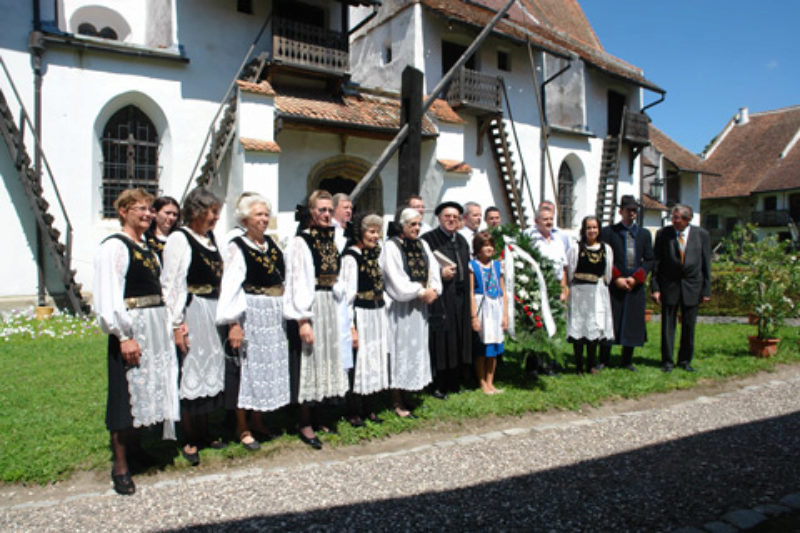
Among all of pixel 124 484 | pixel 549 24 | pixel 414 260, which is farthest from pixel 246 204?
pixel 549 24

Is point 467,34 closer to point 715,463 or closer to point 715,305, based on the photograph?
point 715,305

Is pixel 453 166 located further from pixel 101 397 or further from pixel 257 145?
pixel 101 397

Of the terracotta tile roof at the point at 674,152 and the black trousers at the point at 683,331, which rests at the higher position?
the terracotta tile roof at the point at 674,152

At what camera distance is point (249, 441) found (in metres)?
4.40

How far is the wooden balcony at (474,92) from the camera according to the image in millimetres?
17406

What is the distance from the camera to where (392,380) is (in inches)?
200

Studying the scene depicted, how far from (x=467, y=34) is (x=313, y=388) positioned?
16850 millimetres

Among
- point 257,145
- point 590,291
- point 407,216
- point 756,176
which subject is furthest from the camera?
point 756,176

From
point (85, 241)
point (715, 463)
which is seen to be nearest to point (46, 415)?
point (715, 463)

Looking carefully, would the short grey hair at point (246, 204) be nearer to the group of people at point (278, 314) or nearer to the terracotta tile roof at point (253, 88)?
the group of people at point (278, 314)

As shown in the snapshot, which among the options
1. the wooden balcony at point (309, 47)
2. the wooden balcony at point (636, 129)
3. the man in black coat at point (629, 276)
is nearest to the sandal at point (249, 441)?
the man in black coat at point (629, 276)

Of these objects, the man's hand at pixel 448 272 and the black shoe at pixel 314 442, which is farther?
the man's hand at pixel 448 272

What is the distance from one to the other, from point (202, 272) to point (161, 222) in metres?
0.81

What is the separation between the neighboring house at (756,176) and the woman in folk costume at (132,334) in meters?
38.2
